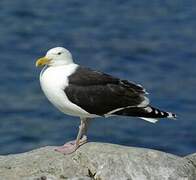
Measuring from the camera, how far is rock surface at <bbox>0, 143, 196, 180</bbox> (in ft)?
37.8

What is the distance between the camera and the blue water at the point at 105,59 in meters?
23.2

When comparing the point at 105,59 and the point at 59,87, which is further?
the point at 105,59

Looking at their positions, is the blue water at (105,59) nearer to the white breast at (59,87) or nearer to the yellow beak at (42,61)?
the yellow beak at (42,61)

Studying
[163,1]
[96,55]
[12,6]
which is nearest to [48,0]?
[12,6]

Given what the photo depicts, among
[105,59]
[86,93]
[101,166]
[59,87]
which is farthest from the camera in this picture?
[105,59]

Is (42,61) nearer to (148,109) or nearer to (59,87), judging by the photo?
(59,87)

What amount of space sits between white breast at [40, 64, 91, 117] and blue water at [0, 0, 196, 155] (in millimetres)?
9920

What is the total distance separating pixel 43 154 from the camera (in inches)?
477

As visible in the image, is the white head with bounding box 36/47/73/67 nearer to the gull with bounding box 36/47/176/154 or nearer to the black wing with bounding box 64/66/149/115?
the gull with bounding box 36/47/176/154

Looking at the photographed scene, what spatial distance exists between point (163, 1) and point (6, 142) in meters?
14.6

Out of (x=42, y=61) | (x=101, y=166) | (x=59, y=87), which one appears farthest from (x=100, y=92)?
(x=101, y=166)

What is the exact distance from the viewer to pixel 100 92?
12320mm

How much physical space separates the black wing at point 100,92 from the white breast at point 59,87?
57mm

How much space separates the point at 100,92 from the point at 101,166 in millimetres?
1135
